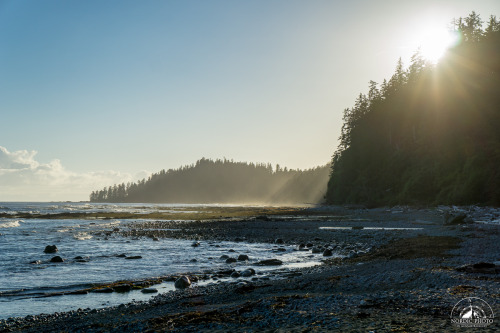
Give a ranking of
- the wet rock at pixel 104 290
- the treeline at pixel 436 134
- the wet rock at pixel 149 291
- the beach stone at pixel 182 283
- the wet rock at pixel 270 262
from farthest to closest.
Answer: the treeline at pixel 436 134 < the wet rock at pixel 270 262 < the beach stone at pixel 182 283 < the wet rock at pixel 104 290 < the wet rock at pixel 149 291

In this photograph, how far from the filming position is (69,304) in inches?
368

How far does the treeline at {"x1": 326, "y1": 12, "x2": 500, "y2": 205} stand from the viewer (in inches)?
1768

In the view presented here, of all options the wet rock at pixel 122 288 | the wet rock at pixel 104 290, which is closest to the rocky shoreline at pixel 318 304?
the wet rock at pixel 122 288

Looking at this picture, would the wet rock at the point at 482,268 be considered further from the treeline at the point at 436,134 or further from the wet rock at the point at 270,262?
the treeline at the point at 436,134

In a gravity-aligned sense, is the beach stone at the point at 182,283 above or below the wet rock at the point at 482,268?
below

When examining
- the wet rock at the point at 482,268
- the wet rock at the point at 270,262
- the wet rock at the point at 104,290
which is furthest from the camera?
the wet rock at the point at 270,262

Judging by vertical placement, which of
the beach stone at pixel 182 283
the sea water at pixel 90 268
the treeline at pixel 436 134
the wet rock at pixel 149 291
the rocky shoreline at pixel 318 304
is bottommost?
the sea water at pixel 90 268

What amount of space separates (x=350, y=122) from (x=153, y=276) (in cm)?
8990

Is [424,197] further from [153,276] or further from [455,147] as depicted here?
[153,276]

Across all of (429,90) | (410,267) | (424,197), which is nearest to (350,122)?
(429,90)

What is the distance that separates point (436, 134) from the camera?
56656 mm

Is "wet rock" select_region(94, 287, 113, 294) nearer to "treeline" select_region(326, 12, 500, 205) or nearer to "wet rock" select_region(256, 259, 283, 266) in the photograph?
"wet rock" select_region(256, 259, 283, 266)

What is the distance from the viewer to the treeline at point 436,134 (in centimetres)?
4491

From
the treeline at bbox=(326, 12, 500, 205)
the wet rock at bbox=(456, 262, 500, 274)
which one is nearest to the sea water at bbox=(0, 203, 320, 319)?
the wet rock at bbox=(456, 262, 500, 274)
